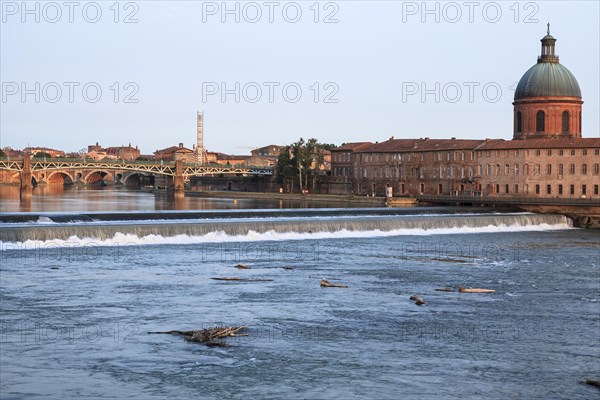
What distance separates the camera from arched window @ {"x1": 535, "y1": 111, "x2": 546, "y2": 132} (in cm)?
9288

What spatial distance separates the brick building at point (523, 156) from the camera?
277ft

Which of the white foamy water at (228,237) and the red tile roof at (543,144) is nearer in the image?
the white foamy water at (228,237)

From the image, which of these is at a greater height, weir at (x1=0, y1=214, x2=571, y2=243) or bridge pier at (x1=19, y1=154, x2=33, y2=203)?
bridge pier at (x1=19, y1=154, x2=33, y2=203)

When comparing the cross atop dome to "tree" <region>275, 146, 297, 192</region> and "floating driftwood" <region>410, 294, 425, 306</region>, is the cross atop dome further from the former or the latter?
"floating driftwood" <region>410, 294, 425, 306</region>

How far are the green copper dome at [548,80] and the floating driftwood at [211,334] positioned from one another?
75.5 m

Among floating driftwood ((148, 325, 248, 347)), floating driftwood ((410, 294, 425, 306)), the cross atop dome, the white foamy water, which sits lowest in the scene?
floating driftwood ((148, 325, 248, 347))

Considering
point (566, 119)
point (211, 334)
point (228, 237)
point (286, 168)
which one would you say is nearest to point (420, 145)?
point (566, 119)

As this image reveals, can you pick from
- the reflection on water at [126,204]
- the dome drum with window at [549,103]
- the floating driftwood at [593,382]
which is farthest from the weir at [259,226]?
the dome drum with window at [549,103]

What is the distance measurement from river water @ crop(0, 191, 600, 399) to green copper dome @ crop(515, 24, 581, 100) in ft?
164

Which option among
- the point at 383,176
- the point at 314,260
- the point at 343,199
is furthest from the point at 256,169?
the point at 314,260

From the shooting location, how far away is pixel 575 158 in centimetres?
8388

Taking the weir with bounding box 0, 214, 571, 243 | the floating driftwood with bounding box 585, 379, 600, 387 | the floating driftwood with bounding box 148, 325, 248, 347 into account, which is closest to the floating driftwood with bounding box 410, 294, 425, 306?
the floating driftwood with bounding box 148, 325, 248, 347

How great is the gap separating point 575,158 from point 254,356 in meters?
68.1

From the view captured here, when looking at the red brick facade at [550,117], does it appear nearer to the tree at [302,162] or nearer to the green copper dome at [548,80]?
the green copper dome at [548,80]
